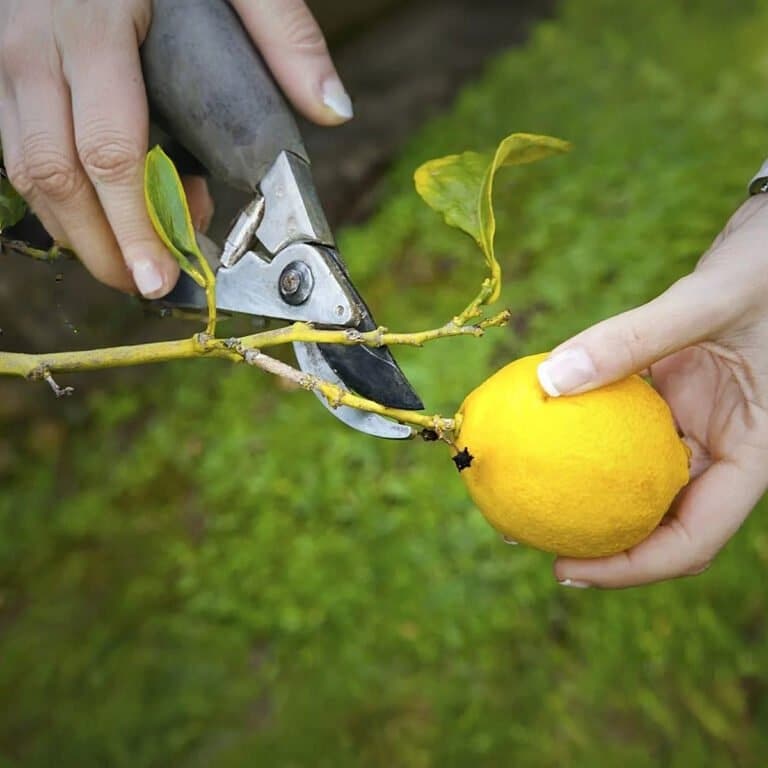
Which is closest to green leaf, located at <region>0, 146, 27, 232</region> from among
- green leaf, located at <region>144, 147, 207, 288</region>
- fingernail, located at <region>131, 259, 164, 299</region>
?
fingernail, located at <region>131, 259, 164, 299</region>

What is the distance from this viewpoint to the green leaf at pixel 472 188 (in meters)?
0.88

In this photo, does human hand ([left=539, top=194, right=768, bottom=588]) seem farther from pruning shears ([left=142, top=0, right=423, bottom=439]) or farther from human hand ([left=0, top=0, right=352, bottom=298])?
human hand ([left=0, top=0, right=352, bottom=298])

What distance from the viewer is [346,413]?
95 cm

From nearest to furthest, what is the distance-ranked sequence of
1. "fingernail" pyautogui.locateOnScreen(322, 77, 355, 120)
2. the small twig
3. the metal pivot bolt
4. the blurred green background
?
1. the small twig
2. the metal pivot bolt
3. "fingernail" pyautogui.locateOnScreen(322, 77, 355, 120)
4. the blurred green background

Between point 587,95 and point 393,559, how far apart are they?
5.07ft

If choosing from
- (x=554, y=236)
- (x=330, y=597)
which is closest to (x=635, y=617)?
(x=330, y=597)

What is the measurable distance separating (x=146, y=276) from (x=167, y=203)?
201 mm

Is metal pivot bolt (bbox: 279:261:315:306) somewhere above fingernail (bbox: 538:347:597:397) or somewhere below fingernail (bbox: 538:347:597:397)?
below

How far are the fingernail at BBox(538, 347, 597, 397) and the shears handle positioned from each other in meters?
0.40

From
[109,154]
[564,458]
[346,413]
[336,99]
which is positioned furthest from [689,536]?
[109,154]

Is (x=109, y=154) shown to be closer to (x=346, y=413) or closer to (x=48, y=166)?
(x=48, y=166)

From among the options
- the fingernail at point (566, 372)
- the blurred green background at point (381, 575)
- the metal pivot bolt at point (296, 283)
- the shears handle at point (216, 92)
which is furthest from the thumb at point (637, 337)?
the blurred green background at point (381, 575)

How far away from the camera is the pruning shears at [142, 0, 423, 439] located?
99cm

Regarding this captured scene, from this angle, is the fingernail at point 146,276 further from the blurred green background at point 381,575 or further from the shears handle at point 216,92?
the blurred green background at point 381,575
